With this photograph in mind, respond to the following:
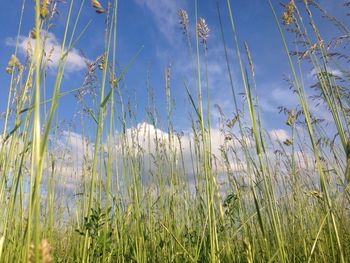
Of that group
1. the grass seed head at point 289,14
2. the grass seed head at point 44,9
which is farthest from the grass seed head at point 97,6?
the grass seed head at point 289,14

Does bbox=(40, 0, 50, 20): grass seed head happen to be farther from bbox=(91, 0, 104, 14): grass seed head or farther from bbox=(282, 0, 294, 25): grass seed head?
bbox=(282, 0, 294, 25): grass seed head

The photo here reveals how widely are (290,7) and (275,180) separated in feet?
6.55

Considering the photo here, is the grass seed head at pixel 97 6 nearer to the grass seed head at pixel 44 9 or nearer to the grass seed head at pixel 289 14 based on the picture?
the grass seed head at pixel 44 9

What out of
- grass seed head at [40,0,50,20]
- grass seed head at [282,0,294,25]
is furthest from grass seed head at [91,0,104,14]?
grass seed head at [282,0,294,25]

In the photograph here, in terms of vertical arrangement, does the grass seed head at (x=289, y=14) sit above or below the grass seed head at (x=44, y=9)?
above

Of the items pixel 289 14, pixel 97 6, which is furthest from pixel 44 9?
pixel 289 14

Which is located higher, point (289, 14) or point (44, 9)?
point (289, 14)

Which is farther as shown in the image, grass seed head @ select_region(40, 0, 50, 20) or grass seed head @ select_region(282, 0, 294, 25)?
grass seed head @ select_region(282, 0, 294, 25)

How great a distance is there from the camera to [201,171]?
→ 85.0 inches

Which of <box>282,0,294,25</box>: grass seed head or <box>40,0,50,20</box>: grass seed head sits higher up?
<box>282,0,294,25</box>: grass seed head

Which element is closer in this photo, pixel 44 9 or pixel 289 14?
pixel 44 9

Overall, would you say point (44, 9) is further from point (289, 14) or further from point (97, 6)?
point (289, 14)

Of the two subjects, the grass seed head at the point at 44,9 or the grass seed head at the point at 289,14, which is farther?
the grass seed head at the point at 289,14

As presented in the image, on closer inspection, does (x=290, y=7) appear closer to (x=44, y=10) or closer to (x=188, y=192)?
(x=44, y=10)
